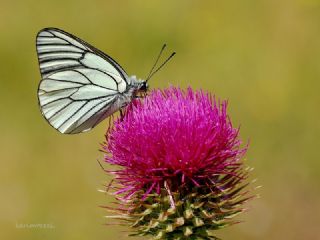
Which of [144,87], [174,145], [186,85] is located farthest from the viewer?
[186,85]

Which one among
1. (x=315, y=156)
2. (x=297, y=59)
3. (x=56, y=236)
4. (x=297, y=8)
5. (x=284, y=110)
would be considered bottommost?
(x=56, y=236)

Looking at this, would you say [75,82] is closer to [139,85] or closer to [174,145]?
[139,85]

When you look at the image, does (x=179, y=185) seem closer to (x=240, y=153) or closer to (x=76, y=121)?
(x=240, y=153)

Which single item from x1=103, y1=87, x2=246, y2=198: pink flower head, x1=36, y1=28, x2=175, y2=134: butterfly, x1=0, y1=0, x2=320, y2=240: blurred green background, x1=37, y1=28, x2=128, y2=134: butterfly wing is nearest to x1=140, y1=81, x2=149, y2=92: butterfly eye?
x1=36, y1=28, x2=175, y2=134: butterfly

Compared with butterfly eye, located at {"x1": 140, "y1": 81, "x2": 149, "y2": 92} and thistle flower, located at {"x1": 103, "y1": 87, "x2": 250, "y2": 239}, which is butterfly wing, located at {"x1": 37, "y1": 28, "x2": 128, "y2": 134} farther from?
thistle flower, located at {"x1": 103, "y1": 87, "x2": 250, "y2": 239}

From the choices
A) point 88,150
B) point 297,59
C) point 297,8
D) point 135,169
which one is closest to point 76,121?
point 135,169

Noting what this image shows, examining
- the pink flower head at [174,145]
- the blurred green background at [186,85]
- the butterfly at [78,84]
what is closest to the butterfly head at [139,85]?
the butterfly at [78,84]

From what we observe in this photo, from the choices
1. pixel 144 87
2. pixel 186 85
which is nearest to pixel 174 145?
pixel 144 87
